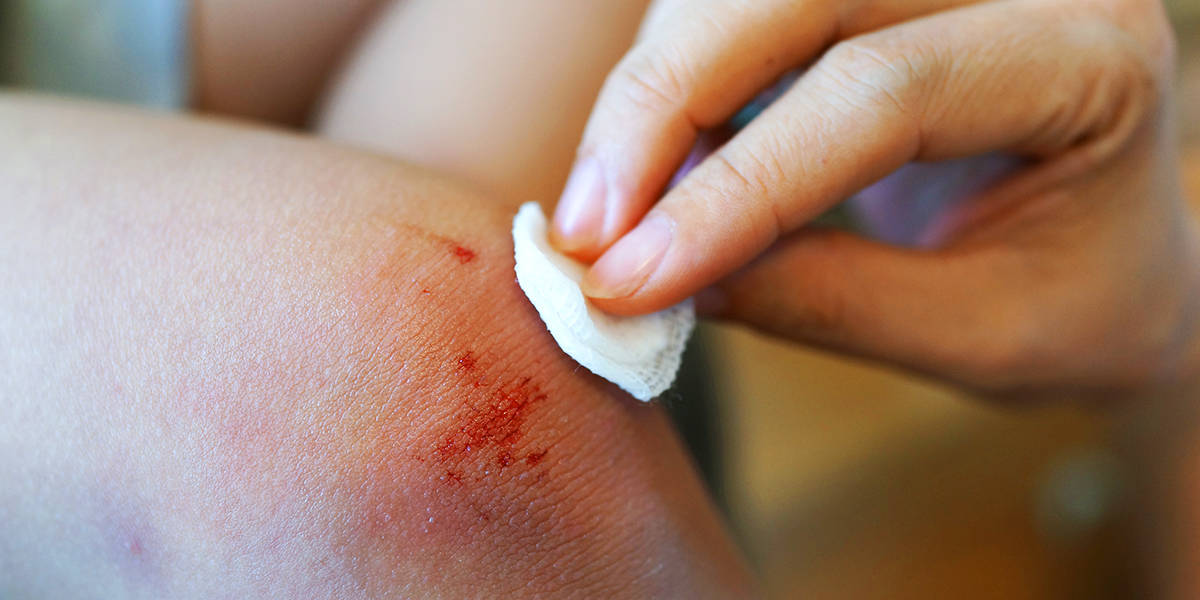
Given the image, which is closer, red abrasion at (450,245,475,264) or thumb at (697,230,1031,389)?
red abrasion at (450,245,475,264)

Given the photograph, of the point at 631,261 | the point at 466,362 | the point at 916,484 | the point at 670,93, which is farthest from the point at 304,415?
the point at 916,484

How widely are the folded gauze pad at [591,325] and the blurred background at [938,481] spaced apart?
14.4 inches

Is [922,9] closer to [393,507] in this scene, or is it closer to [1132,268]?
[1132,268]

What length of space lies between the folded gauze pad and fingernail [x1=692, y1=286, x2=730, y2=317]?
6 centimetres

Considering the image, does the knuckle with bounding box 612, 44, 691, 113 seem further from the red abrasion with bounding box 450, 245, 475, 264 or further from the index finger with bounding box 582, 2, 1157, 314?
the red abrasion with bounding box 450, 245, 475, 264

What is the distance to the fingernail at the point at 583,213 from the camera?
1.94 ft

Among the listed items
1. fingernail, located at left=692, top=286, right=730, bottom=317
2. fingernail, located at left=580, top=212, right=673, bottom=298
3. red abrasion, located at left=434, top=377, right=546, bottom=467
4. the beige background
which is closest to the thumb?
fingernail, located at left=692, top=286, right=730, bottom=317

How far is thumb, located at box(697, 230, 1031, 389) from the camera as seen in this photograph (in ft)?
2.18

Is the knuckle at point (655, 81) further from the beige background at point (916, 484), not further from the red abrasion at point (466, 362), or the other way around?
the beige background at point (916, 484)

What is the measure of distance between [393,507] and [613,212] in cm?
25

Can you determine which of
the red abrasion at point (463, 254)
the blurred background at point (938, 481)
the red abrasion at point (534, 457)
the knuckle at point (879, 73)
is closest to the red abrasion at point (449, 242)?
the red abrasion at point (463, 254)

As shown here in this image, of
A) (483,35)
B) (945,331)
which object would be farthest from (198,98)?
(945,331)

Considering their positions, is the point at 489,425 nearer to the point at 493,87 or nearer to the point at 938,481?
the point at 493,87

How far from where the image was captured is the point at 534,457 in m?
0.49
